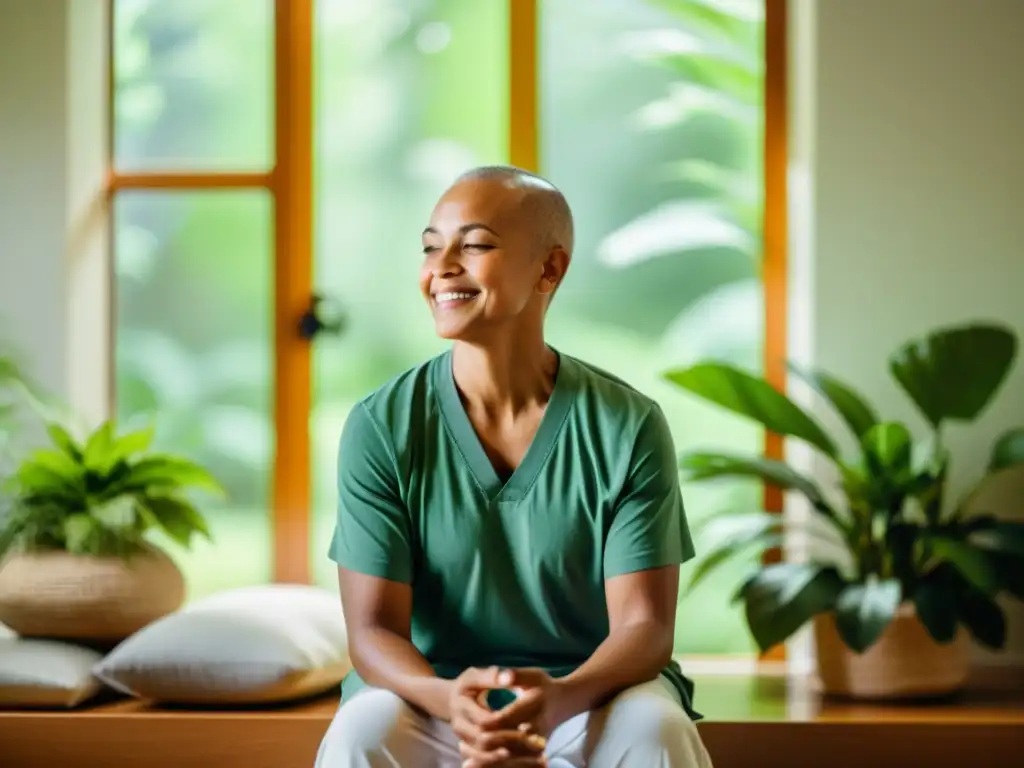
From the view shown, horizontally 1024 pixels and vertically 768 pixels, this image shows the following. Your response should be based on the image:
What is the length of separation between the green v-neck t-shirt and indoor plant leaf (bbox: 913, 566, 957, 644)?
2.66 feet

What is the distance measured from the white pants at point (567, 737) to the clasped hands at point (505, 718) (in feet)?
0.27

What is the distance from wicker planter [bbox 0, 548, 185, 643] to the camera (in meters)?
2.68

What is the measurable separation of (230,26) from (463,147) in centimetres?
67

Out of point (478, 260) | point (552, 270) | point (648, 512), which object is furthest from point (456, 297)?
point (648, 512)

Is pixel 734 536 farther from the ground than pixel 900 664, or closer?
farther from the ground

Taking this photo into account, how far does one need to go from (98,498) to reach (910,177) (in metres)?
1.94

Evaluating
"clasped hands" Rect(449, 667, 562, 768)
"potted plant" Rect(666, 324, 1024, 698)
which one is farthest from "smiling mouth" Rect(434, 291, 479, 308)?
"potted plant" Rect(666, 324, 1024, 698)

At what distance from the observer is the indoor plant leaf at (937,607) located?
262 cm

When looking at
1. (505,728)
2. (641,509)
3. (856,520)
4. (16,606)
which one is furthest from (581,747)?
(16,606)

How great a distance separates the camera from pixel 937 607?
104 inches

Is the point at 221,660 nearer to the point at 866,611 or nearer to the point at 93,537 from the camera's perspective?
the point at 93,537

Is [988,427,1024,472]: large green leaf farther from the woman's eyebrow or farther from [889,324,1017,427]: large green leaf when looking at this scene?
the woman's eyebrow

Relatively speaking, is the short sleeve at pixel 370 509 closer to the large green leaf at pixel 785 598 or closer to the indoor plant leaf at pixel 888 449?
the large green leaf at pixel 785 598

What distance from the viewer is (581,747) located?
186cm
